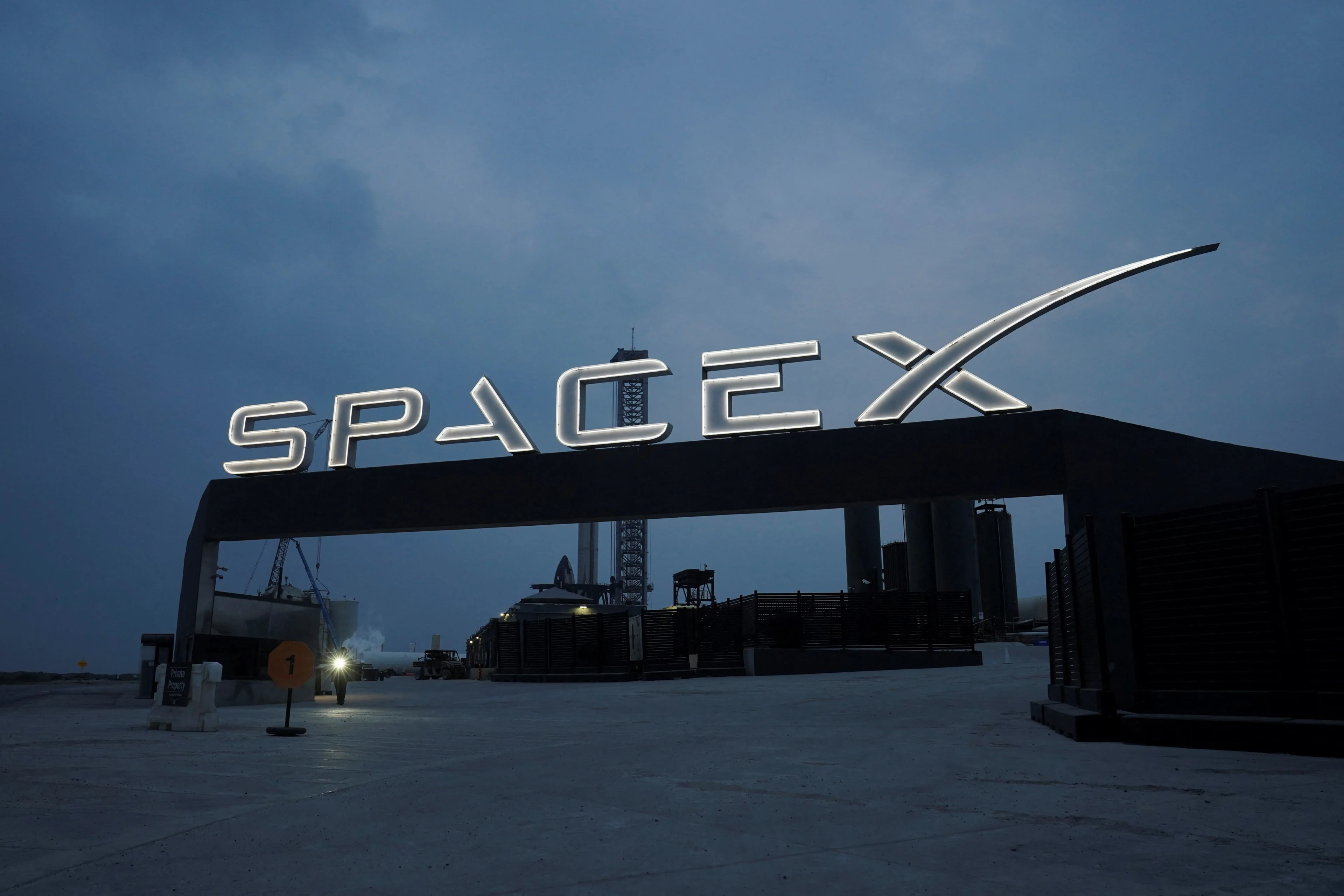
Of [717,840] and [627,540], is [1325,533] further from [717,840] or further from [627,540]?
[627,540]

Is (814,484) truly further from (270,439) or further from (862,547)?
(862,547)

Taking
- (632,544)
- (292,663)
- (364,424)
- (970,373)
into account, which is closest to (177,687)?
(292,663)

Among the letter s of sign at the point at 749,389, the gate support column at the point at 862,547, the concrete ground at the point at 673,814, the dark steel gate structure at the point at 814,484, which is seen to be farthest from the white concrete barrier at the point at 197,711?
the gate support column at the point at 862,547

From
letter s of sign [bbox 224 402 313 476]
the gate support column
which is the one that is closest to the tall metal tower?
the gate support column

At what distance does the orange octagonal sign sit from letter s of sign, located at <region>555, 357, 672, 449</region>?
312 inches

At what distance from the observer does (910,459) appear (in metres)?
20.0

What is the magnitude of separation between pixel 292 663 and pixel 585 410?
979cm

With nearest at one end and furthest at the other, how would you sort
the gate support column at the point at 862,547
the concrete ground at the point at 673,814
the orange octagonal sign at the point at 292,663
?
1. the concrete ground at the point at 673,814
2. the orange octagonal sign at the point at 292,663
3. the gate support column at the point at 862,547

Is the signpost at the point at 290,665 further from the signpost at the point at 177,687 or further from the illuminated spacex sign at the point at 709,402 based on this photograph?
the illuminated spacex sign at the point at 709,402

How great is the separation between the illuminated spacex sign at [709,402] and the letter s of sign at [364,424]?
0.03 metres

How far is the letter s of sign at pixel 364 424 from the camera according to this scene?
24.7 metres

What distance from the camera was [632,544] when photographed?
461 feet

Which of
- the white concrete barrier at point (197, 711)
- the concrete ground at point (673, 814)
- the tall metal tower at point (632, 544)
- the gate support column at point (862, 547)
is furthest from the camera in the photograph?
the tall metal tower at point (632, 544)

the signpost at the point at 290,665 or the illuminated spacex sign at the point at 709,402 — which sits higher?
the illuminated spacex sign at the point at 709,402
